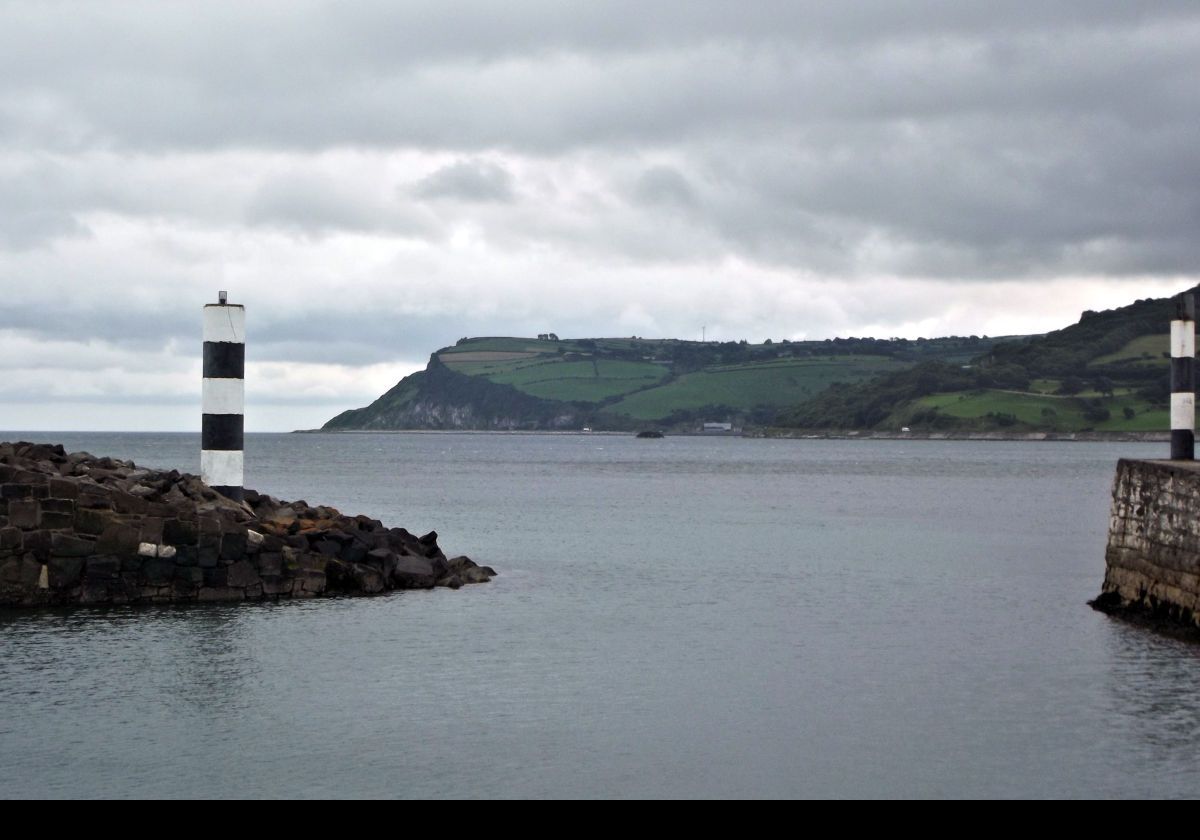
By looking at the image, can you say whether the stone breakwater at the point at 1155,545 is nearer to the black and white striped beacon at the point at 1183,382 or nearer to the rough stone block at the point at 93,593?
the black and white striped beacon at the point at 1183,382

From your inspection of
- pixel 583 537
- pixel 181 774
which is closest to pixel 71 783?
pixel 181 774

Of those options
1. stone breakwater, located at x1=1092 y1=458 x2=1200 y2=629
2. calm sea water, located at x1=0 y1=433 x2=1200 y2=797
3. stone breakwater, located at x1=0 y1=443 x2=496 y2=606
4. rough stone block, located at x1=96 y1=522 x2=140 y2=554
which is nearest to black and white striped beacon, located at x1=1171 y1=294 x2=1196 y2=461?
stone breakwater, located at x1=1092 y1=458 x2=1200 y2=629

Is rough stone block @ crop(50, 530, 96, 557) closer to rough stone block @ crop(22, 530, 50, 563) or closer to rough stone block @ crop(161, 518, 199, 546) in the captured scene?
rough stone block @ crop(22, 530, 50, 563)

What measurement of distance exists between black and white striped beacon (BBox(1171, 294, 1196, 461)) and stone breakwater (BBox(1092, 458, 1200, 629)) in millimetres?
2422

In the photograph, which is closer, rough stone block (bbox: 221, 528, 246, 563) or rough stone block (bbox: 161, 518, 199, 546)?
rough stone block (bbox: 161, 518, 199, 546)

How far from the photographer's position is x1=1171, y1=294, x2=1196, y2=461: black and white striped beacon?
20594 millimetres

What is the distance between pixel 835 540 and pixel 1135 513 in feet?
52.6

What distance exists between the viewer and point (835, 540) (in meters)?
33.7

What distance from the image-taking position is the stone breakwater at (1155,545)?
15273 millimetres

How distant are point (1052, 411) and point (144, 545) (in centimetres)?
17951

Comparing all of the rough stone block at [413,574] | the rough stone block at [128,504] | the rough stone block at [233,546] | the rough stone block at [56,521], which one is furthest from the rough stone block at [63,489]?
the rough stone block at [413,574]

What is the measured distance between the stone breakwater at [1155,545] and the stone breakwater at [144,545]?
1054 cm

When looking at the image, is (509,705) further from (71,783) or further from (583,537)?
(583,537)

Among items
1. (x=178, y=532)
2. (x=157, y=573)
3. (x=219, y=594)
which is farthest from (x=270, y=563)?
(x=157, y=573)
